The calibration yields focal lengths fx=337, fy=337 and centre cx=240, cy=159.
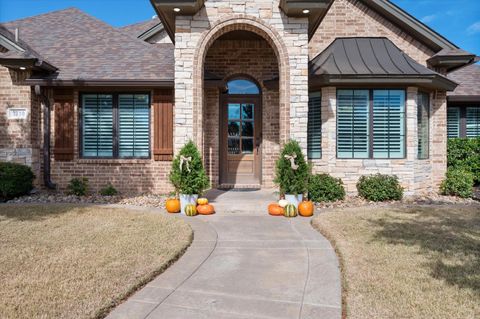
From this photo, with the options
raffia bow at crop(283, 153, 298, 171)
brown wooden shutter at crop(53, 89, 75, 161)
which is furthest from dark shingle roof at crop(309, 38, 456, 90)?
brown wooden shutter at crop(53, 89, 75, 161)

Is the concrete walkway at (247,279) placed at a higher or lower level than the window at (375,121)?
lower

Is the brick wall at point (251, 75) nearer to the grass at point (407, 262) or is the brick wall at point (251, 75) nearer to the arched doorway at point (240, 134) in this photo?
the arched doorway at point (240, 134)

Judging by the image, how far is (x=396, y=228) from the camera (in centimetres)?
554

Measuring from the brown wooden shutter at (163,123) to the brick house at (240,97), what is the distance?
0.04 meters

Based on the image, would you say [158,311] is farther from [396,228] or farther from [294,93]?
[294,93]

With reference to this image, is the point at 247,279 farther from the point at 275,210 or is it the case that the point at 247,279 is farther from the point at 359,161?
the point at 359,161

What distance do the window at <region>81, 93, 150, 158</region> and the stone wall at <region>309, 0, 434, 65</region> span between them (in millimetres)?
5474

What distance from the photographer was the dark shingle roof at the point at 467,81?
35.2 feet

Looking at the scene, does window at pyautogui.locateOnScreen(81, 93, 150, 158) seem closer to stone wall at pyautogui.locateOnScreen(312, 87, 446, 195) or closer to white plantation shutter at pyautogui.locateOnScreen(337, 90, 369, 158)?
stone wall at pyautogui.locateOnScreen(312, 87, 446, 195)

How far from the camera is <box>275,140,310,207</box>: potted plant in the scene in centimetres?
697

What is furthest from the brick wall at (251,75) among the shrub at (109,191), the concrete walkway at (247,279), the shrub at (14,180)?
the shrub at (14,180)

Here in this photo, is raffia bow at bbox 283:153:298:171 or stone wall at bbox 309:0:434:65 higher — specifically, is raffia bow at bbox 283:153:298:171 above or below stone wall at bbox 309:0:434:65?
below

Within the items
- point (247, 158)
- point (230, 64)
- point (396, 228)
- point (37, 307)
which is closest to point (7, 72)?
point (230, 64)

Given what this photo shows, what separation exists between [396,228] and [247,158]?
5452 millimetres
